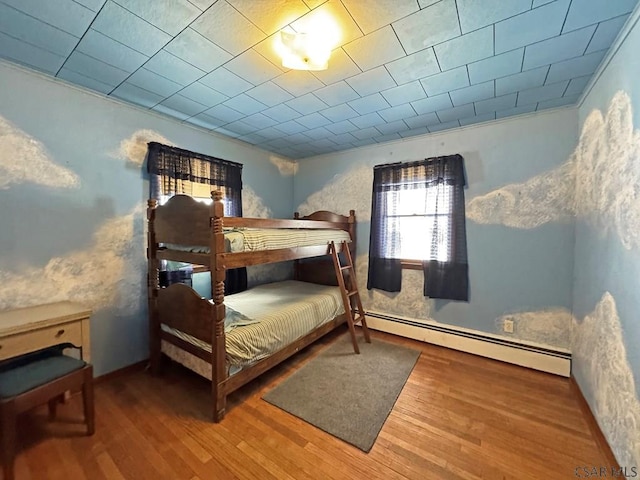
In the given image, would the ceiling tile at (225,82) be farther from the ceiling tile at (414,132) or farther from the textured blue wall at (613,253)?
the textured blue wall at (613,253)

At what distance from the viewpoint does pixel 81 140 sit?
2.05m

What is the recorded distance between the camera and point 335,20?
1.36 metres

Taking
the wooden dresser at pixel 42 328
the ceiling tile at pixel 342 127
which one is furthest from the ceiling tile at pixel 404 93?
the wooden dresser at pixel 42 328

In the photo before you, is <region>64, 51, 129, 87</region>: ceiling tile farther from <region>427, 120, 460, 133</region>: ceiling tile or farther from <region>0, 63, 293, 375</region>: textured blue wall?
<region>427, 120, 460, 133</region>: ceiling tile

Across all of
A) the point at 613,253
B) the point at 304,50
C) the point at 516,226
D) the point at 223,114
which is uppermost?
the point at 223,114

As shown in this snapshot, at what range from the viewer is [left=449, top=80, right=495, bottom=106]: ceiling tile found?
6.62 ft

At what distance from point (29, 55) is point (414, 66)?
8.38 ft

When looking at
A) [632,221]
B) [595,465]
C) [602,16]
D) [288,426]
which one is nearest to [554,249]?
[632,221]

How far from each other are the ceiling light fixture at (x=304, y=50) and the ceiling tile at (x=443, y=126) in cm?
169

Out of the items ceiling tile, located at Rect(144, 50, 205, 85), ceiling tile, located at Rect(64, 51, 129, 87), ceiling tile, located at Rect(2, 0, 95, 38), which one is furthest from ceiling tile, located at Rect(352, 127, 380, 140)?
ceiling tile, located at Rect(2, 0, 95, 38)

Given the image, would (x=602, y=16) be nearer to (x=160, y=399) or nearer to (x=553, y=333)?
(x=553, y=333)

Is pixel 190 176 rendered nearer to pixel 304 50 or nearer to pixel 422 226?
pixel 304 50

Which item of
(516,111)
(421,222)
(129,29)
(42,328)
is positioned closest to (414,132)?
(516,111)

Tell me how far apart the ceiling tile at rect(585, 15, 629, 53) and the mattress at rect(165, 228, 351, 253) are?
2.31 meters
